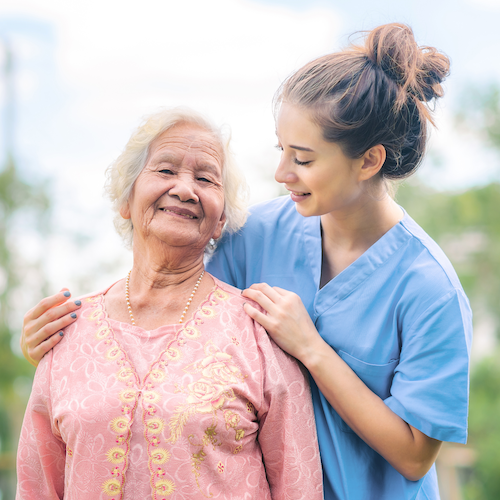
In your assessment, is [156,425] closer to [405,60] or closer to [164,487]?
[164,487]

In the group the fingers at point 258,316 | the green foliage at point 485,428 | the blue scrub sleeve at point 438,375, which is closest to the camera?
the blue scrub sleeve at point 438,375

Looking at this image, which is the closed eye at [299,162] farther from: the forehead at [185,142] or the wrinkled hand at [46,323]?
the wrinkled hand at [46,323]

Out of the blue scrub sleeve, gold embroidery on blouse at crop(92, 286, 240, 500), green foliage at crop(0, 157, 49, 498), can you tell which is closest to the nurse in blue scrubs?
the blue scrub sleeve

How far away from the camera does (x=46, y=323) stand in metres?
1.72

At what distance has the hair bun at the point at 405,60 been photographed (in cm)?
167

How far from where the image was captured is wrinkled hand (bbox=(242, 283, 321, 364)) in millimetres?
1643

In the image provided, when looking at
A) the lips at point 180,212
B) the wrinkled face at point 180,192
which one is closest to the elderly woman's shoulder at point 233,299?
the wrinkled face at point 180,192

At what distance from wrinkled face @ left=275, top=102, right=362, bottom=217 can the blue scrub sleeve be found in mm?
439

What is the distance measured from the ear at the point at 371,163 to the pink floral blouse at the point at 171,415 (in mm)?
553

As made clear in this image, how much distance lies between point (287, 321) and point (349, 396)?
0.28 meters

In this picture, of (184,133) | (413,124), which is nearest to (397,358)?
(413,124)

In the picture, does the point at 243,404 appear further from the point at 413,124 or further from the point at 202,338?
the point at 413,124

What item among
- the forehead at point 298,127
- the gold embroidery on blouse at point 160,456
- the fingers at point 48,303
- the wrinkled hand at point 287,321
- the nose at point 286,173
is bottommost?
the gold embroidery on blouse at point 160,456

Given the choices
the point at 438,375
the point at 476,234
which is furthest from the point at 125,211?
the point at 476,234
